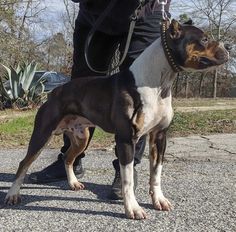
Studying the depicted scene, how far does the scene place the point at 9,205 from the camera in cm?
381

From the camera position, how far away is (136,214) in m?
3.39

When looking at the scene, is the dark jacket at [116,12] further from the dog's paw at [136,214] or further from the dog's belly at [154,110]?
the dog's paw at [136,214]

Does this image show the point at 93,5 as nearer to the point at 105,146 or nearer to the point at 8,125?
the point at 105,146

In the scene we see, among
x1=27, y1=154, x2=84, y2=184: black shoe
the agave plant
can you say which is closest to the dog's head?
x1=27, y1=154, x2=84, y2=184: black shoe

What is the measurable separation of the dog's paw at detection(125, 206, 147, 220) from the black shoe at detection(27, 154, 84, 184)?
139 centimetres

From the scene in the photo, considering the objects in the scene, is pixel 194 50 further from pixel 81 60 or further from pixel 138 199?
pixel 81 60

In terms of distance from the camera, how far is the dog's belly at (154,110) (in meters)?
3.41

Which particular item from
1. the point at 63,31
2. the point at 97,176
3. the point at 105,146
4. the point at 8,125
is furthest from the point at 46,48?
the point at 97,176

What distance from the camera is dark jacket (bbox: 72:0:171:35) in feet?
13.2

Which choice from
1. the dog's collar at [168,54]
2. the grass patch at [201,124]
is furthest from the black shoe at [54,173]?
the grass patch at [201,124]

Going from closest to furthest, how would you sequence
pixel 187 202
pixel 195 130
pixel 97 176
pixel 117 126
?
pixel 117 126
pixel 187 202
pixel 97 176
pixel 195 130

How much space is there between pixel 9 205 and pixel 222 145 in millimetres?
3598

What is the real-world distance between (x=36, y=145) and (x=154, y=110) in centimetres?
107

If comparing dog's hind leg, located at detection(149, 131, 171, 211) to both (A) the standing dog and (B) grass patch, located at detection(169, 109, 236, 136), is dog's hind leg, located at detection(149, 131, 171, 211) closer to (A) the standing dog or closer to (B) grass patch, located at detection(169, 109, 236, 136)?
(A) the standing dog
